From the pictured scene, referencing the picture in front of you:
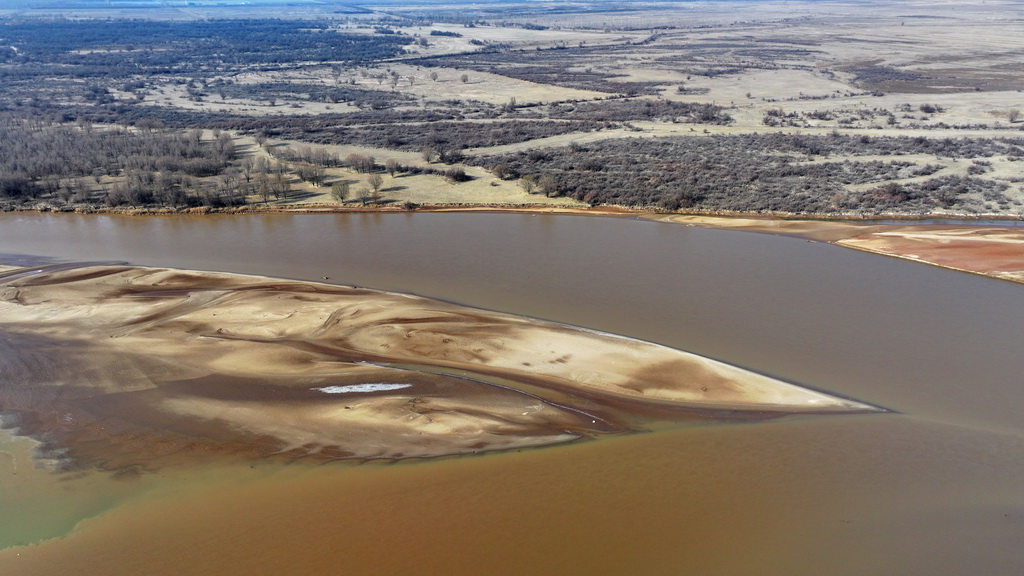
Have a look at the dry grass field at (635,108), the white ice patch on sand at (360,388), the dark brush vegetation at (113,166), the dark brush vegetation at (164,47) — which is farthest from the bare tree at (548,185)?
the dark brush vegetation at (164,47)

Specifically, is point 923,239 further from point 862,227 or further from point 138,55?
point 138,55

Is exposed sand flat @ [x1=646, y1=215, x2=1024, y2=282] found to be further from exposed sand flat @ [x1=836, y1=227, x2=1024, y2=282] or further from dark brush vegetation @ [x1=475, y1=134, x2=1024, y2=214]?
dark brush vegetation @ [x1=475, y1=134, x2=1024, y2=214]

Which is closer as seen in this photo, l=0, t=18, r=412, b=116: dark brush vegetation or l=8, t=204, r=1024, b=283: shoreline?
l=8, t=204, r=1024, b=283: shoreline

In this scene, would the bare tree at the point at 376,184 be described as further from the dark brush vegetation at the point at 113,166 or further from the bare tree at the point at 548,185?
the bare tree at the point at 548,185

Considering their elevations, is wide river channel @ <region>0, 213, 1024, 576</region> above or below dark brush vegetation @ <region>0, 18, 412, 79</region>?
below

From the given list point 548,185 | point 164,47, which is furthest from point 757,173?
point 164,47

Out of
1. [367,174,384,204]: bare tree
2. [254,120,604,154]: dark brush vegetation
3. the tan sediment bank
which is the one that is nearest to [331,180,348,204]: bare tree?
[367,174,384,204]: bare tree
